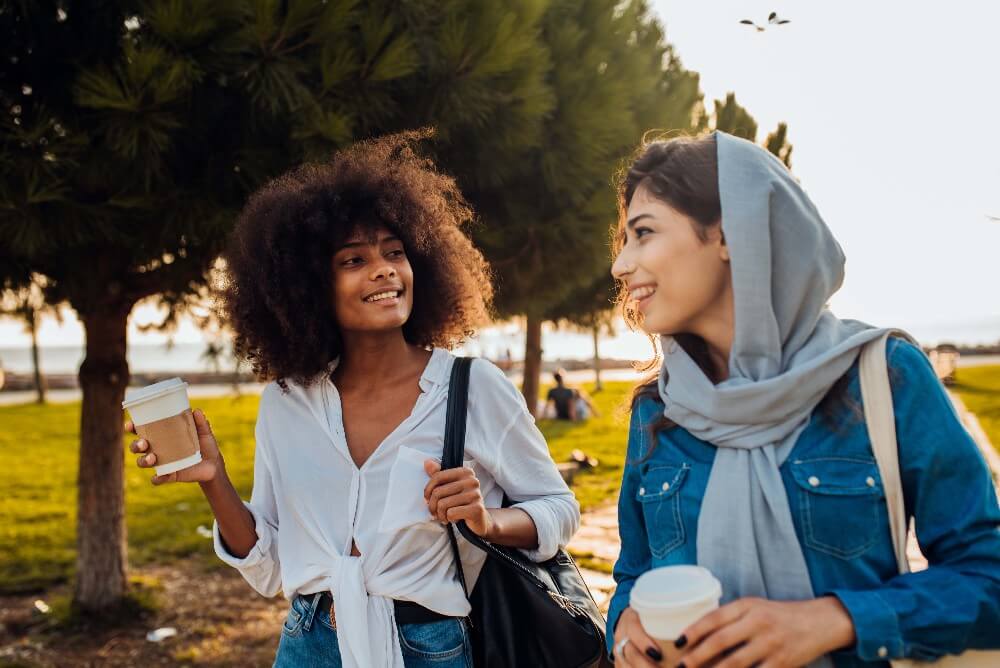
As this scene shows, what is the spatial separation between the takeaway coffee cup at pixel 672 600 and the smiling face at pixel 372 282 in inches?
47.0

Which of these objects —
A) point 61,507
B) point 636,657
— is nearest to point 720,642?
point 636,657

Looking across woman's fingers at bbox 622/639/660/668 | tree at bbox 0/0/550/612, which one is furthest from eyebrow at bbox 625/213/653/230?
tree at bbox 0/0/550/612

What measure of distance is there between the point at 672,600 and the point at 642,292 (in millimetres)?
591

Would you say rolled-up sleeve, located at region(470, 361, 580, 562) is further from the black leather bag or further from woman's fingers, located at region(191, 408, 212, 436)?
woman's fingers, located at region(191, 408, 212, 436)

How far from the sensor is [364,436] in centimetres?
222

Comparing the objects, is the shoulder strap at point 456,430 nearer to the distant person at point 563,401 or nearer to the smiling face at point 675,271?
the smiling face at point 675,271

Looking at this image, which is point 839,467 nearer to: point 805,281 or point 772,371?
point 772,371

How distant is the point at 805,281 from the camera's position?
1.43 meters

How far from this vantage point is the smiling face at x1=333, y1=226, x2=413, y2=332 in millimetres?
2254

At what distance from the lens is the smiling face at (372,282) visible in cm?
225

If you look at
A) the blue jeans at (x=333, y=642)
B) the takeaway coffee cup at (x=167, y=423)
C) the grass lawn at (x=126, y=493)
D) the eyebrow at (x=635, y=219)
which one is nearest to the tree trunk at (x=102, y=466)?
the grass lawn at (x=126, y=493)

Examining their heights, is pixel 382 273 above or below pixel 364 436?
above

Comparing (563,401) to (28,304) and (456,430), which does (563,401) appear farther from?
(456,430)

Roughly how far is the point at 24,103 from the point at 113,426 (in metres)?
2.42
